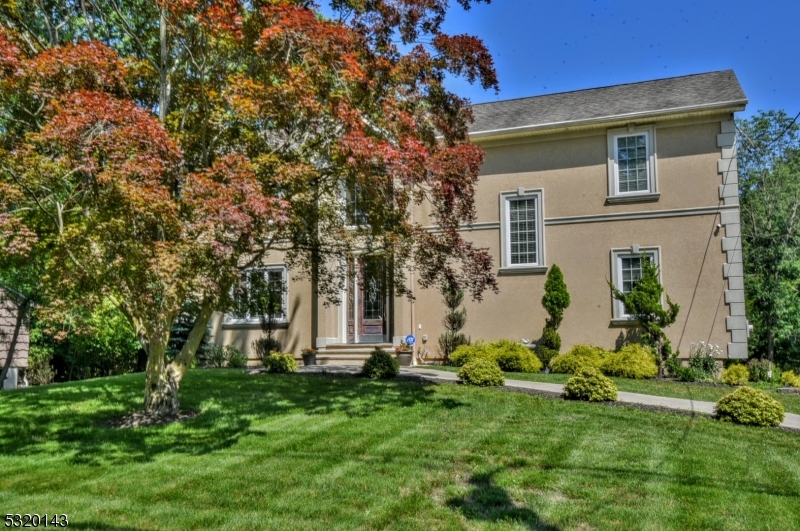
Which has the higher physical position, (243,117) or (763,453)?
(243,117)

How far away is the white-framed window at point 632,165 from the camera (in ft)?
45.9

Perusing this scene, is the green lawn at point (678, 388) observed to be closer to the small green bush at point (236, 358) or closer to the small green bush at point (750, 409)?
the small green bush at point (750, 409)

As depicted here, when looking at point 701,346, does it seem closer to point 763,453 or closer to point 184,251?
point 763,453

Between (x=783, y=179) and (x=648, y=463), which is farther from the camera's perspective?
(x=783, y=179)

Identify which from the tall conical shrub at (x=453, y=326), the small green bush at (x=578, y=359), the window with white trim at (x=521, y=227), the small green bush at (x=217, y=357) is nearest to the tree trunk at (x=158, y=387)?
the small green bush at (x=217, y=357)

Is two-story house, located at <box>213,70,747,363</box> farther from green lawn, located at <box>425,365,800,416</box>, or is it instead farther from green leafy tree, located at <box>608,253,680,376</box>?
green lawn, located at <box>425,365,800,416</box>

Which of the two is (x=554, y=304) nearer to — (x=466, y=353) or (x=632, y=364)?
(x=632, y=364)

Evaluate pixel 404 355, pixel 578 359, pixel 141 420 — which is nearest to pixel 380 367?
pixel 404 355

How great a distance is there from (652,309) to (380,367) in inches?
250

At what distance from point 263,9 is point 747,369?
11961 millimetres

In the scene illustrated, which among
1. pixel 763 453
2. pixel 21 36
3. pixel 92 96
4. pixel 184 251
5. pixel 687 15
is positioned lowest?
pixel 763 453

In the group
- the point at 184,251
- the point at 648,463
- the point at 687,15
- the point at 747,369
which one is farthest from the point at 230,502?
the point at 747,369

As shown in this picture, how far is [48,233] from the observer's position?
674 centimetres

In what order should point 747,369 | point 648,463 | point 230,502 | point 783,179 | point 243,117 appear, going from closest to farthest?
point 230,502
point 648,463
point 243,117
point 747,369
point 783,179
